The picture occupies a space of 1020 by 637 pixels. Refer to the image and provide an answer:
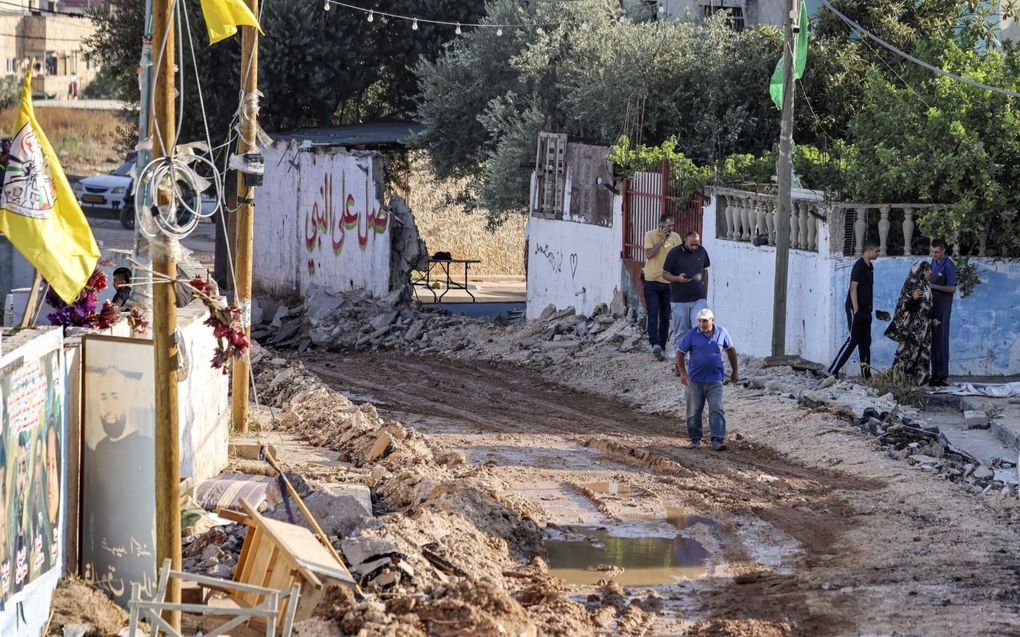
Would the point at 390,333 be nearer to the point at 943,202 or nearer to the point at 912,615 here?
the point at 943,202

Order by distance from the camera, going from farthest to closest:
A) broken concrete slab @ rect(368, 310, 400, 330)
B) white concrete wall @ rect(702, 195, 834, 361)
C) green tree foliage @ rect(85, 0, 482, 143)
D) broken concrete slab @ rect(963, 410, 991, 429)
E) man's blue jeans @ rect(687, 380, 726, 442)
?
1. green tree foliage @ rect(85, 0, 482, 143)
2. broken concrete slab @ rect(368, 310, 400, 330)
3. white concrete wall @ rect(702, 195, 834, 361)
4. broken concrete slab @ rect(963, 410, 991, 429)
5. man's blue jeans @ rect(687, 380, 726, 442)

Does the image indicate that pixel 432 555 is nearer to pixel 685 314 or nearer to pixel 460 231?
pixel 685 314

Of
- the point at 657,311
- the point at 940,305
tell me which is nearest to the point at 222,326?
the point at 940,305

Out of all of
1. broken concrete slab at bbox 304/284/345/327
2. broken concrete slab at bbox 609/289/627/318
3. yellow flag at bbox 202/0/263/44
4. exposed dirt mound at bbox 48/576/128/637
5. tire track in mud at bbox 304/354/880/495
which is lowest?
exposed dirt mound at bbox 48/576/128/637

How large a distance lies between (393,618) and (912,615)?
3401 mm

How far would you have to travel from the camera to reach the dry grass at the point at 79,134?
53.9m

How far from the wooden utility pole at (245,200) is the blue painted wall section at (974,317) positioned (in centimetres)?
795

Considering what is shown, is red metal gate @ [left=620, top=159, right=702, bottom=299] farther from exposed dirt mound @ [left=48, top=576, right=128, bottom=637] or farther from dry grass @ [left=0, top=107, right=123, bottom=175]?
dry grass @ [left=0, top=107, right=123, bottom=175]

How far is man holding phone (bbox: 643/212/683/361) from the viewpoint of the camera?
2056cm

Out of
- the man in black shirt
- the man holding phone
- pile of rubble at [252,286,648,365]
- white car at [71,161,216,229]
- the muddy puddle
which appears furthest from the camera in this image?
white car at [71,161,216,229]

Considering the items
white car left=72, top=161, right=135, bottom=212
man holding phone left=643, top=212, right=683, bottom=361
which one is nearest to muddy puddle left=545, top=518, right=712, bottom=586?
man holding phone left=643, top=212, right=683, bottom=361

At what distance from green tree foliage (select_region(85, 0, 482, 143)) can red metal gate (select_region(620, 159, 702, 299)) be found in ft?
37.6

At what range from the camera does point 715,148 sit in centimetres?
2631

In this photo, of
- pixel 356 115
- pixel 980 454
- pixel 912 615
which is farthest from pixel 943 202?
pixel 356 115
